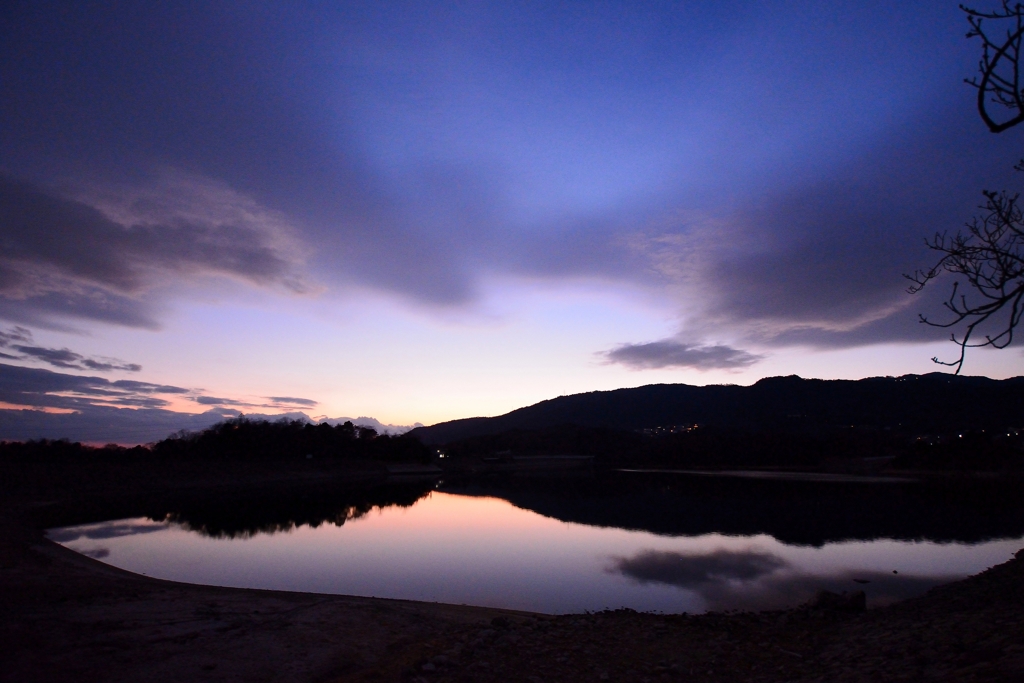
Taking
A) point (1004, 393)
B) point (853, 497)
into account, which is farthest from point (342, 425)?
point (1004, 393)

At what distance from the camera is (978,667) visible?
15.1 feet

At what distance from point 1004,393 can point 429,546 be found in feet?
377

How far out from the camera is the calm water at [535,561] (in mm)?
12930

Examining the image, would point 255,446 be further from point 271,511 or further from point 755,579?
point 755,579

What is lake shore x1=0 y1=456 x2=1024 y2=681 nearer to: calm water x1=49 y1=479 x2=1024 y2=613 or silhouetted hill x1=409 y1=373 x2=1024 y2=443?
calm water x1=49 y1=479 x2=1024 y2=613

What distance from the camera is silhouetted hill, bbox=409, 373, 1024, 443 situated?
93.2m

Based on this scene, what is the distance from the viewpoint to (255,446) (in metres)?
73.5

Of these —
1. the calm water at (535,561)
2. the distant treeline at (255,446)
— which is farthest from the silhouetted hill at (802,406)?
the calm water at (535,561)

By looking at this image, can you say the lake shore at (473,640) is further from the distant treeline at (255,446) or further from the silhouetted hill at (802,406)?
the silhouetted hill at (802,406)

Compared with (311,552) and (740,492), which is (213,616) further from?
(740,492)

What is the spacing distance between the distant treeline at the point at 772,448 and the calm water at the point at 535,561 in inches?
1806

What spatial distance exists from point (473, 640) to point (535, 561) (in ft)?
33.5

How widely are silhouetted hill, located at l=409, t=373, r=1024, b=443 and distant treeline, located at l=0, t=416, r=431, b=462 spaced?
44.6m

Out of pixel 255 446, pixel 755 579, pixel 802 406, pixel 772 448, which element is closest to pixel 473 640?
pixel 755 579
